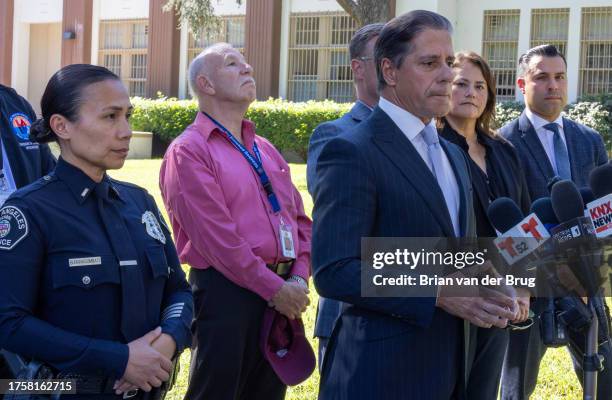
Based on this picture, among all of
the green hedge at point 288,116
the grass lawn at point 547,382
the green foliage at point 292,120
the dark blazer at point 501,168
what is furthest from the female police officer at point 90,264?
the green foliage at point 292,120

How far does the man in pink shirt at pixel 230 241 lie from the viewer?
371 centimetres

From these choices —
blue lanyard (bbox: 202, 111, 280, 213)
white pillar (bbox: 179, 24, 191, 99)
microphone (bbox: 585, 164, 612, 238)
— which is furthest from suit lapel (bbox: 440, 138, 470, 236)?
white pillar (bbox: 179, 24, 191, 99)

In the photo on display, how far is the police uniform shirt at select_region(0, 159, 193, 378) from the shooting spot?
8.45 ft

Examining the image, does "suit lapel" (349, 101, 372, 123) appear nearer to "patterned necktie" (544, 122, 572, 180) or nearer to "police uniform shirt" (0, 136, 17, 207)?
"patterned necktie" (544, 122, 572, 180)

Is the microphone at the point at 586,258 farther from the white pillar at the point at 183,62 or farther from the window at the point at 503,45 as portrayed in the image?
the white pillar at the point at 183,62

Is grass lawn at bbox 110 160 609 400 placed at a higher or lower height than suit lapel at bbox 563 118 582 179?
lower

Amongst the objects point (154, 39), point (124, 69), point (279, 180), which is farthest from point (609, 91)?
point (279, 180)

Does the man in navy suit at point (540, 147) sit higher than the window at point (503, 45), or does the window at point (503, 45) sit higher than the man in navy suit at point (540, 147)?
the window at point (503, 45)

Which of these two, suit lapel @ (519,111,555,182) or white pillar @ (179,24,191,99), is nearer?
suit lapel @ (519,111,555,182)

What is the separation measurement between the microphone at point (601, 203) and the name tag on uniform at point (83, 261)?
1.61m

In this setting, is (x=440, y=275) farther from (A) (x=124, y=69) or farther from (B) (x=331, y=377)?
(A) (x=124, y=69)

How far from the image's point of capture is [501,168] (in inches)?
164

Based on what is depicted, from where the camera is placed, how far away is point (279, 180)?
412 cm

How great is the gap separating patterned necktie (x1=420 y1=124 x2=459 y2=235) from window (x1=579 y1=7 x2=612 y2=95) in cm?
1837
